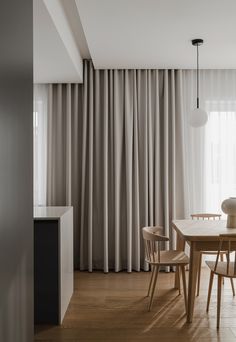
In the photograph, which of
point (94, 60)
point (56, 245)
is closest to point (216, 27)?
point (94, 60)

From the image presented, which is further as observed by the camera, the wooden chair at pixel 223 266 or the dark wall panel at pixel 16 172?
the wooden chair at pixel 223 266

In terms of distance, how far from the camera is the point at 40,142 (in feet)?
16.2

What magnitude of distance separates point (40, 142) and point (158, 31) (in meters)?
2.22

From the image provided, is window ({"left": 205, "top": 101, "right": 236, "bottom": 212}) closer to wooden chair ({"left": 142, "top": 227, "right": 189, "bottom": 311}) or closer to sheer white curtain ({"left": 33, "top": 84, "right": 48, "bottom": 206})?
wooden chair ({"left": 142, "top": 227, "right": 189, "bottom": 311})

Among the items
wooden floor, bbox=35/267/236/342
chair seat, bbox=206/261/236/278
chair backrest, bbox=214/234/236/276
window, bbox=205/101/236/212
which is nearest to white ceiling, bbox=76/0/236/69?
window, bbox=205/101/236/212

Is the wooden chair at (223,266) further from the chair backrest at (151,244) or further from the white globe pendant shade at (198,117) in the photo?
the white globe pendant shade at (198,117)

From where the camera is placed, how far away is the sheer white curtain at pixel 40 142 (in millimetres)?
4898

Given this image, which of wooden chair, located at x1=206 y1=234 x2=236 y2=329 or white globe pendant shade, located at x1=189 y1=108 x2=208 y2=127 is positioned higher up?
white globe pendant shade, located at x1=189 y1=108 x2=208 y2=127

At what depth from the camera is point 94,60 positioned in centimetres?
441

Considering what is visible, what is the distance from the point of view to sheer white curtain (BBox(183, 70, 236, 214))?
16.2 ft

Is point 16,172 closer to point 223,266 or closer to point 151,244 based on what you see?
point 151,244

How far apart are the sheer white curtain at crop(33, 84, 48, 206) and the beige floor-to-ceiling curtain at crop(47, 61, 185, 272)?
8cm

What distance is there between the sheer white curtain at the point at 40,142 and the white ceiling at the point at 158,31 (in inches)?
33.7

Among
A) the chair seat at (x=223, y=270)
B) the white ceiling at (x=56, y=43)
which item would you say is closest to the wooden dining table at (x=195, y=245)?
the chair seat at (x=223, y=270)
